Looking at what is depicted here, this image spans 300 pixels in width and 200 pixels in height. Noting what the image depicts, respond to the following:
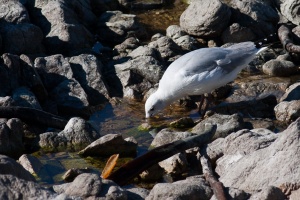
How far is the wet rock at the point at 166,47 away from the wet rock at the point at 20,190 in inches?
297

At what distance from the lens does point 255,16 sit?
48.8 feet

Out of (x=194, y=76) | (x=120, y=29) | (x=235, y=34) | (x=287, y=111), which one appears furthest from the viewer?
(x=120, y=29)

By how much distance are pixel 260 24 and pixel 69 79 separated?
4.21 m

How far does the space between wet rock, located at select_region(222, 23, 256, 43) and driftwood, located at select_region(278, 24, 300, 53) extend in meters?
0.64

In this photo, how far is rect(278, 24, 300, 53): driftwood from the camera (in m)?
14.0

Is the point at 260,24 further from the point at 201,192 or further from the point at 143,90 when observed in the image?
the point at 201,192

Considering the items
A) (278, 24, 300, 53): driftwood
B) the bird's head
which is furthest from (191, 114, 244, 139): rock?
(278, 24, 300, 53): driftwood

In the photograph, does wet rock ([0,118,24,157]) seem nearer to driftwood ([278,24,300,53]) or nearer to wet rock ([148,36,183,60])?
wet rock ([148,36,183,60])

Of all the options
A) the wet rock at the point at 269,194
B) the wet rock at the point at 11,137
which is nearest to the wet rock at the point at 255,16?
the wet rock at the point at 11,137

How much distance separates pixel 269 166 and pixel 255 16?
7.24 meters

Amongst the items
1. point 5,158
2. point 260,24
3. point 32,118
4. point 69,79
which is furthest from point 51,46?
point 5,158

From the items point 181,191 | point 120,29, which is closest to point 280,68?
point 120,29

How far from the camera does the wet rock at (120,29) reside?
49.9 ft

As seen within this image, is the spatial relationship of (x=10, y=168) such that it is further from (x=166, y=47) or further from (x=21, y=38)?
(x=166, y=47)
